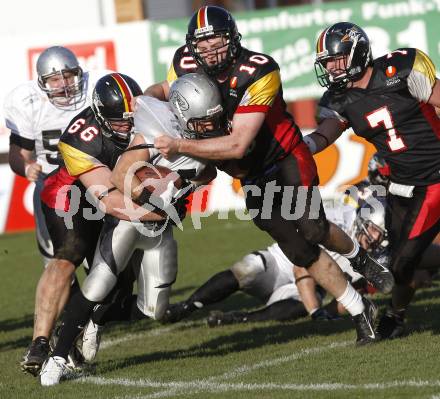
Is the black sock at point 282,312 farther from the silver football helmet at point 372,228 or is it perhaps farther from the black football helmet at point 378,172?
the black football helmet at point 378,172

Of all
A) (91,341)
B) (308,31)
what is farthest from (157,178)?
(308,31)

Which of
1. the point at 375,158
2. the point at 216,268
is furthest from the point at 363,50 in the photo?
the point at 216,268

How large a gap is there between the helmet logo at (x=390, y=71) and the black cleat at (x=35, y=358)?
7.60ft

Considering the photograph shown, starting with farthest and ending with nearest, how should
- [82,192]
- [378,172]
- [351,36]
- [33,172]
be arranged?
[378,172]
[33,172]
[82,192]
[351,36]

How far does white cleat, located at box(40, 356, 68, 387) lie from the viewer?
5.29m

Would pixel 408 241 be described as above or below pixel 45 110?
below

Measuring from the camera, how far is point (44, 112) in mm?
7062

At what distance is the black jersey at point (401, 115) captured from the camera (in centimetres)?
571

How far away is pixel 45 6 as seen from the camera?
16.6 m

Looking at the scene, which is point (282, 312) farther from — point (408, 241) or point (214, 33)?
point (214, 33)

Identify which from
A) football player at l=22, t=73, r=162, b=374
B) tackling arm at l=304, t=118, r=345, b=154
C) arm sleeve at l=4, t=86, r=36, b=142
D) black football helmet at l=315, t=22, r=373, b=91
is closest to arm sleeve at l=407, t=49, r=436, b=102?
black football helmet at l=315, t=22, r=373, b=91

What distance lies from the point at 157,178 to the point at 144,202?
0.15 metres

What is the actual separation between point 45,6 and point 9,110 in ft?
32.0

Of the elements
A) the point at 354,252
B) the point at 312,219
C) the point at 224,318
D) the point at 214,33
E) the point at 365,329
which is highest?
the point at 214,33
